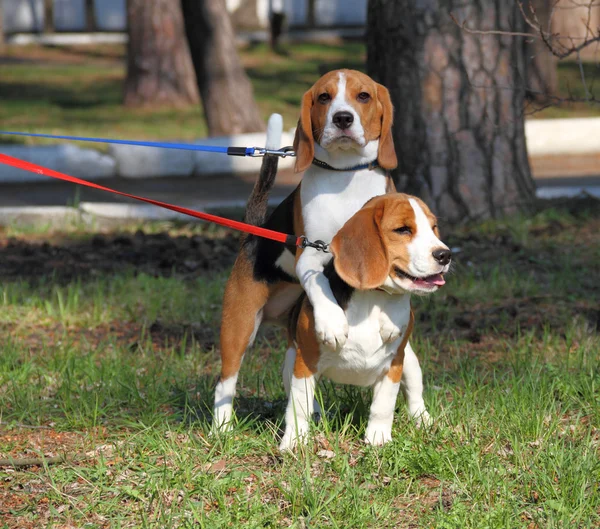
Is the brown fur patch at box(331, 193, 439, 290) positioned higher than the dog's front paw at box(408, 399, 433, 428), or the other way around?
the brown fur patch at box(331, 193, 439, 290)

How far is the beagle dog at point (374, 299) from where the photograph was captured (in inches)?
131

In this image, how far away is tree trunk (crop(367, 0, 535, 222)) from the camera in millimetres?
7457

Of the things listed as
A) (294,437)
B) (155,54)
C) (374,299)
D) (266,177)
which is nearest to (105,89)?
(155,54)

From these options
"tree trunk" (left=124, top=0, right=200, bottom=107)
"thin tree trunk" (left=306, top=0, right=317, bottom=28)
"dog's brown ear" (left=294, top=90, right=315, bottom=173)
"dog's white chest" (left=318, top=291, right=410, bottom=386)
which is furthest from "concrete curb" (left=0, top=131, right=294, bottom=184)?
"thin tree trunk" (left=306, top=0, right=317, bottom=28)

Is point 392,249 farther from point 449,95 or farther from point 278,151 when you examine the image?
point 449,95

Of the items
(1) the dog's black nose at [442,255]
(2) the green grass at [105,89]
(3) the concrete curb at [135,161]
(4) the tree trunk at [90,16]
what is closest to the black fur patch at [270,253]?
(1) the dog's black nose at [442,255]

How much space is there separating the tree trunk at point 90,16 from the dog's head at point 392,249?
3022cm

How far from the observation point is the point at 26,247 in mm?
7855

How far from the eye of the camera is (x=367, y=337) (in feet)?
11.2

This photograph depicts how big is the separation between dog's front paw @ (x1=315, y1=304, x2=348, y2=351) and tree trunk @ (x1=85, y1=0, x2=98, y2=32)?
30.3m

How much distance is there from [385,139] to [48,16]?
30.1m

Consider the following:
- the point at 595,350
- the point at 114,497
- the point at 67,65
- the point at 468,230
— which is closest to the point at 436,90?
the point at 468,230

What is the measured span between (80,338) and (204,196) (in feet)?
17.2

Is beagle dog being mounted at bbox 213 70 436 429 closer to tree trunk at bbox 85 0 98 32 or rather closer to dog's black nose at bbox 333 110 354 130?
dog's black nose at bbox 333 110 354 130
